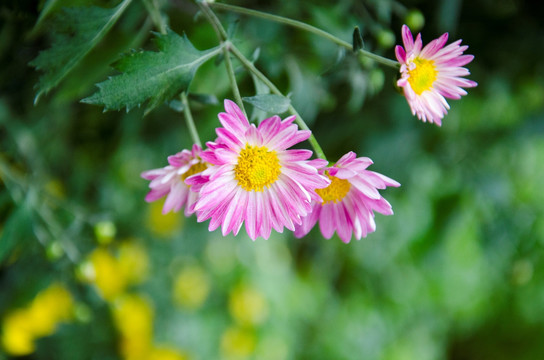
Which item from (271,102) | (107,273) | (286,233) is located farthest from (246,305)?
(271,102)

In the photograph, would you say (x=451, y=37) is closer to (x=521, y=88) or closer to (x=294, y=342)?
(x=521, y=88)

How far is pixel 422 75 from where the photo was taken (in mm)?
348

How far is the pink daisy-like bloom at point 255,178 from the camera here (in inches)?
11.9

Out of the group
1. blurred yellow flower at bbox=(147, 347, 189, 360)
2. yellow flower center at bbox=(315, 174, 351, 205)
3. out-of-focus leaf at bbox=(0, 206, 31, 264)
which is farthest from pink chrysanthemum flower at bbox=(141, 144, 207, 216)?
blurred yellow flower at bbox=(147, 347, 189, 360)

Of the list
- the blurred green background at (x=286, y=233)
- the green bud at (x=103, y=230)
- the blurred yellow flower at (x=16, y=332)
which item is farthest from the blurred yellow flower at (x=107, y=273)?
the green bud at (x=103, y=230)

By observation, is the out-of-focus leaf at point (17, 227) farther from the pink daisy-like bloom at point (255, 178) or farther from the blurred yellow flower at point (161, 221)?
the blurred yellow flower at point (161, 221)

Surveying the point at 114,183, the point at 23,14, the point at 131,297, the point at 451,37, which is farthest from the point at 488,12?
the point at 131,297

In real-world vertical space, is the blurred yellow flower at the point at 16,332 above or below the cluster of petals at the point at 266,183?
below

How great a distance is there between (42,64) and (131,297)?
749 millimetres

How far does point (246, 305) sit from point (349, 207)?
33.2 inches

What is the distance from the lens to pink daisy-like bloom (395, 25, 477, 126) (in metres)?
0.33

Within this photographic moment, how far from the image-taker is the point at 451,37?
665 millimetres

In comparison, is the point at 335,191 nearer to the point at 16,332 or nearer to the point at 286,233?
the point at 16,332

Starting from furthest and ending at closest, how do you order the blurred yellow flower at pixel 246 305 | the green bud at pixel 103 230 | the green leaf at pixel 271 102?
the blurred yellow flower at pixel 246 305 < the green bud at pixel 103 230 < the green leaf at pixel 271 102
